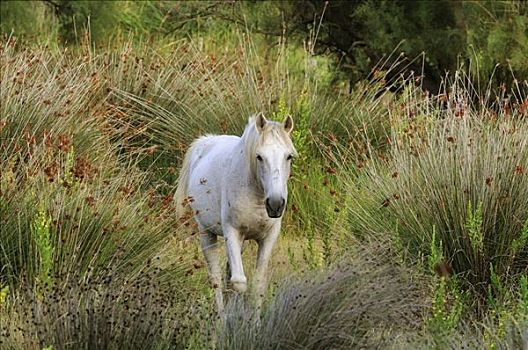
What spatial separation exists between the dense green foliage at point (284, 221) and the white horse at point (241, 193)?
0.52 ft

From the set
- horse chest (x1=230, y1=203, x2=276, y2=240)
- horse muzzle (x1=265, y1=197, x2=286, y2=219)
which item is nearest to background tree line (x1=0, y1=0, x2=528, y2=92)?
horse chest (x1=230, y1=203, x2=276, y2=240)

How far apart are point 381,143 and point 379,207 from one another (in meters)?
2.83

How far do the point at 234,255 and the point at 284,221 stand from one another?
247 centimetres

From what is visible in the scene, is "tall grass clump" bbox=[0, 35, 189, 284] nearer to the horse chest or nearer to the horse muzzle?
Answer: the horse chest

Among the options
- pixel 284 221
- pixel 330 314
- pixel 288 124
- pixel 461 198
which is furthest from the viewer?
pixel 284 221

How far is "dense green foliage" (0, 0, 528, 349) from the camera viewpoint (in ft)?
20.4

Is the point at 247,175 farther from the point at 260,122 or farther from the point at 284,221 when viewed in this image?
the point at 284,221

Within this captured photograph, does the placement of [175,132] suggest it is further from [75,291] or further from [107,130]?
[75,291]

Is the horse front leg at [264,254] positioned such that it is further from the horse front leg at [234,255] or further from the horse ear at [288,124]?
the horse ear at [288,124]

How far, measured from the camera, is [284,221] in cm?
998

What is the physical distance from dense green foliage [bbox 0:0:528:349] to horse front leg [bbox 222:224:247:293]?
0.21 m

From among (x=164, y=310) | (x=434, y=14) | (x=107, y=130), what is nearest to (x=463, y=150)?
(x=164, y=310)

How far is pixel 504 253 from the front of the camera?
7754mm

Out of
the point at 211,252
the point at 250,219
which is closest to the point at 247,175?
the point at 250,219
